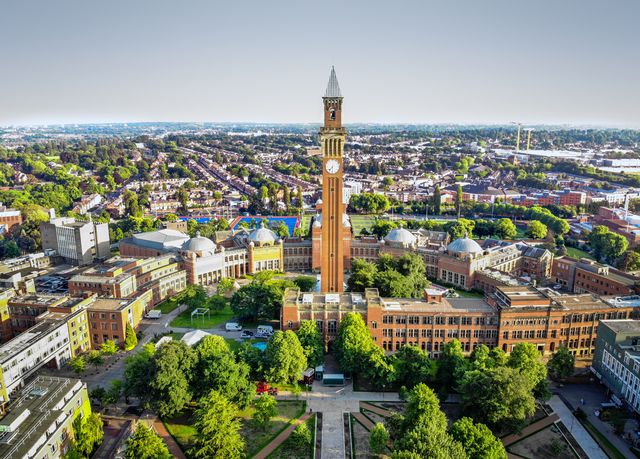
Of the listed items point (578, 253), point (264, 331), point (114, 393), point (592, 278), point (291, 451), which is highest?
point (592, 278)

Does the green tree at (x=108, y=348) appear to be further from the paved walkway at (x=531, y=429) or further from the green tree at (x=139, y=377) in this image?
the paved walkway at (x=531, y=429)

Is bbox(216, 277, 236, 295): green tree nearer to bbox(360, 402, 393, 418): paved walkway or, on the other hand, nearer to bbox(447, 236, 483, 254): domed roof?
bbox(360, 402, 393, 418): paved walkway

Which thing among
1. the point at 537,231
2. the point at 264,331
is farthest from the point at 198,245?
the point at 537,231

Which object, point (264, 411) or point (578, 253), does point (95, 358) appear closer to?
point (264, 411)

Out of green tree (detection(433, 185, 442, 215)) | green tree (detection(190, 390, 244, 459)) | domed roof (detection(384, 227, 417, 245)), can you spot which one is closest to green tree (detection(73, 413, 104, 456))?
green tree (detection(190, 390, 244, 459))

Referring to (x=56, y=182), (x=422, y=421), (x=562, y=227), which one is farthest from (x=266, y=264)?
(x=56, y=182)

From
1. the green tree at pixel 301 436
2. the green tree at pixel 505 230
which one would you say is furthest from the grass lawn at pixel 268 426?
the green tree at pixel 505 230

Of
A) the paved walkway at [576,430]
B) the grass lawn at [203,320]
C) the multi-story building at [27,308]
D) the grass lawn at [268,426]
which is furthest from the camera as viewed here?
the grass lawn at [203,320]
